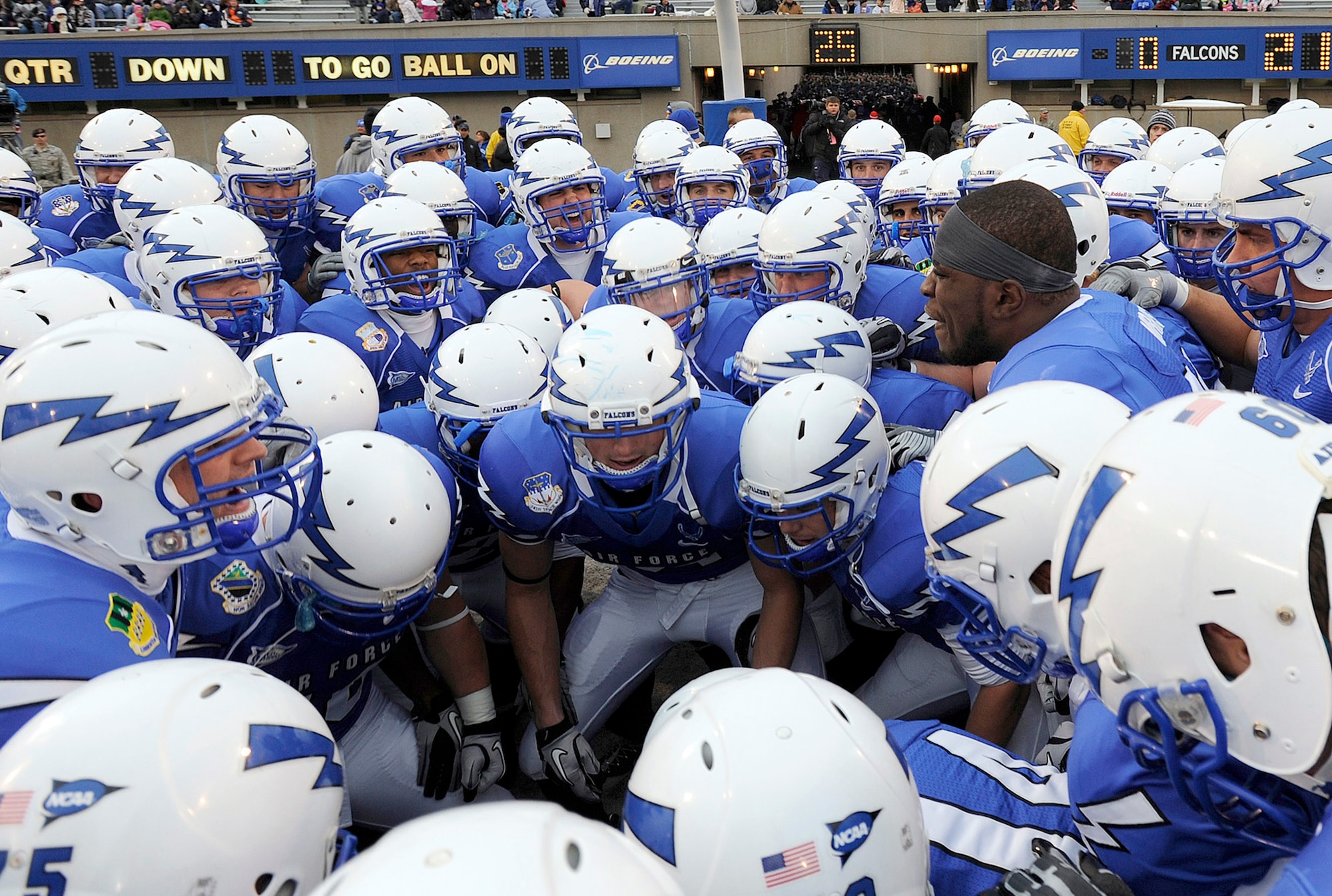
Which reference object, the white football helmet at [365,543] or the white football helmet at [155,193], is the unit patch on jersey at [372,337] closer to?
the white football helmet at [155,193]

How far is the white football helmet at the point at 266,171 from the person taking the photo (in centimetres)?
606

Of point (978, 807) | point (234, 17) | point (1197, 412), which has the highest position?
point (234, 17)

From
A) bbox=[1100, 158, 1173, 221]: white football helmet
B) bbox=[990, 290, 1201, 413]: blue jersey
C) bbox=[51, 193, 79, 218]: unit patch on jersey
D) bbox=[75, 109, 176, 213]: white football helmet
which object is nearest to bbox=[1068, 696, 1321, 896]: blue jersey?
bbox=[990, 290, 1201, 413]: blue jersey

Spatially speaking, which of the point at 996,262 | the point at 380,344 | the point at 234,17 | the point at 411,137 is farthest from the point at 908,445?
the point at 234,17

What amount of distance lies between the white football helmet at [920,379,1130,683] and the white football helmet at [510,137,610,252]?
157 inches

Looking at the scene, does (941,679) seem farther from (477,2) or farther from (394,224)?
(477,2)

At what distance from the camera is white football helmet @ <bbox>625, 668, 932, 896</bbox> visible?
1700 millimetres

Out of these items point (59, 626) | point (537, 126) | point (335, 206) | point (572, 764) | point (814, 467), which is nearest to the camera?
point (59, 626)

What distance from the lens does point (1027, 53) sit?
21.3 metres

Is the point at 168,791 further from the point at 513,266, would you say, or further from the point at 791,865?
the point at 513,266

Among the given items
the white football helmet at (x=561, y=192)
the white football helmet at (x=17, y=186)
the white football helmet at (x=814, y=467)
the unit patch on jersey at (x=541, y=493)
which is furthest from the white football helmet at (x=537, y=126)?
the white football helmet at (x=814, y=467)

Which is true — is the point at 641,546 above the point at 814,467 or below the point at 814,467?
below

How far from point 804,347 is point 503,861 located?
2.85 metres

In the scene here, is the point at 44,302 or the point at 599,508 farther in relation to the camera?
the point at 44,302
